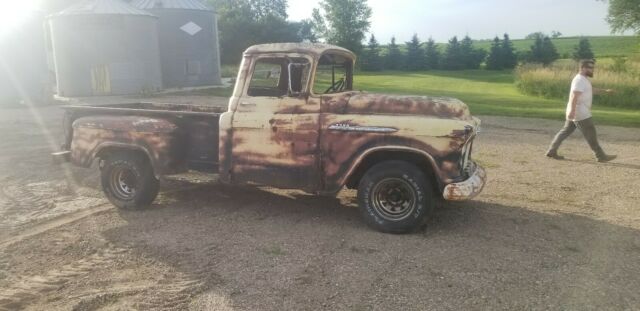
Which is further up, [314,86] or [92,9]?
[92,9]

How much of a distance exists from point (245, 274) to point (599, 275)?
3193 millimetres

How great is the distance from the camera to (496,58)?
160ft

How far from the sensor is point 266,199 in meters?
7.22

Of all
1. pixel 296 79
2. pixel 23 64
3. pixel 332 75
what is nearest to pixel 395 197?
pixel 296 79

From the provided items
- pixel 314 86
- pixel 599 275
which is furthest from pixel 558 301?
pixel 314 86

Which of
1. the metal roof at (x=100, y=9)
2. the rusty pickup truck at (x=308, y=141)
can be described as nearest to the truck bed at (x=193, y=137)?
the rusty pickup truck at (x=308, y=141)

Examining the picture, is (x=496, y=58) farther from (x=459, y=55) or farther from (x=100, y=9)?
(x=100, y=9)

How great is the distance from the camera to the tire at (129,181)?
6.68m

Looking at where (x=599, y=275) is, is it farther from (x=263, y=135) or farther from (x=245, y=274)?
(x=263, y=135)

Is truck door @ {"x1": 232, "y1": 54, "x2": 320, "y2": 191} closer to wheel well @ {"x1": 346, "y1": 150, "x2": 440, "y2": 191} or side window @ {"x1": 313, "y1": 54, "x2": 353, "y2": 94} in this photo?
side window @ {"x1": 313, "y1": 54, "x2": 353, "y2": 94}

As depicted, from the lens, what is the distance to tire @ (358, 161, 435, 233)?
5.52 metres

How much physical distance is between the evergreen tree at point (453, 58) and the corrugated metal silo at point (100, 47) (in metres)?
33.1

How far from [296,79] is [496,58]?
153ft

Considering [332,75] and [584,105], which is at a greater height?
[332,75]
